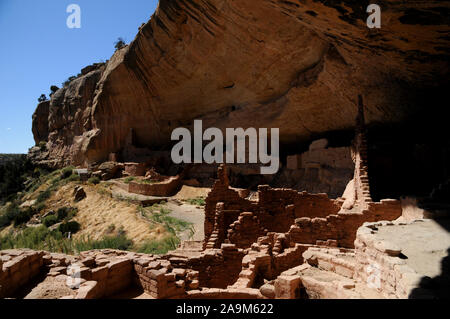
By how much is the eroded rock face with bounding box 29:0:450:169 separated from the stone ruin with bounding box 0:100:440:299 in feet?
8.74

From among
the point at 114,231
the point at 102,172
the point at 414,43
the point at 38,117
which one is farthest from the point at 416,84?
the point at 38,117

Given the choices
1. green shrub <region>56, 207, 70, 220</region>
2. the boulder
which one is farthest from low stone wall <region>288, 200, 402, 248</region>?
the boulder

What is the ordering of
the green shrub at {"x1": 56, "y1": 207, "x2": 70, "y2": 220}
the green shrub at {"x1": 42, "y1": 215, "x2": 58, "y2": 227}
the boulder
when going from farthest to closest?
the boulder < the green shrub at {"x1": 56, "y1": 207, "x2": 70, "y2": 220} < the green shrub at {"x1": 42, "y1": 215, "x2": 58, "y2": 227}

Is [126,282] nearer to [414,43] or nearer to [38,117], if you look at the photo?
[414,43]

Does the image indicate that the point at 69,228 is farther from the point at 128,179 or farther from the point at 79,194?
the point at 128,179

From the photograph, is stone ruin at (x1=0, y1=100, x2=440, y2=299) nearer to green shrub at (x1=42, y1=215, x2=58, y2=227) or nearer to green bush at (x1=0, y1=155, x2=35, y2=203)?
green shrub at (x1=42, y1=215, x2=58, y2=227)

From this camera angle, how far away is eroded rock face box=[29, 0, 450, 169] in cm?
684

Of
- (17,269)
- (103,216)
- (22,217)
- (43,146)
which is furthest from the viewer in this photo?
(43,146)

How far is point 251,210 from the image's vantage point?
8367 mm

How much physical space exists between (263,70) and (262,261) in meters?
12.6

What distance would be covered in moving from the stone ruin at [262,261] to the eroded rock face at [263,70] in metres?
2.66

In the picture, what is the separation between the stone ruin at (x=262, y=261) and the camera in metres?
4.00

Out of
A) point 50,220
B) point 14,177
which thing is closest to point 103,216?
point 50,220

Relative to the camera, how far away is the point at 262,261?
5.68 m
